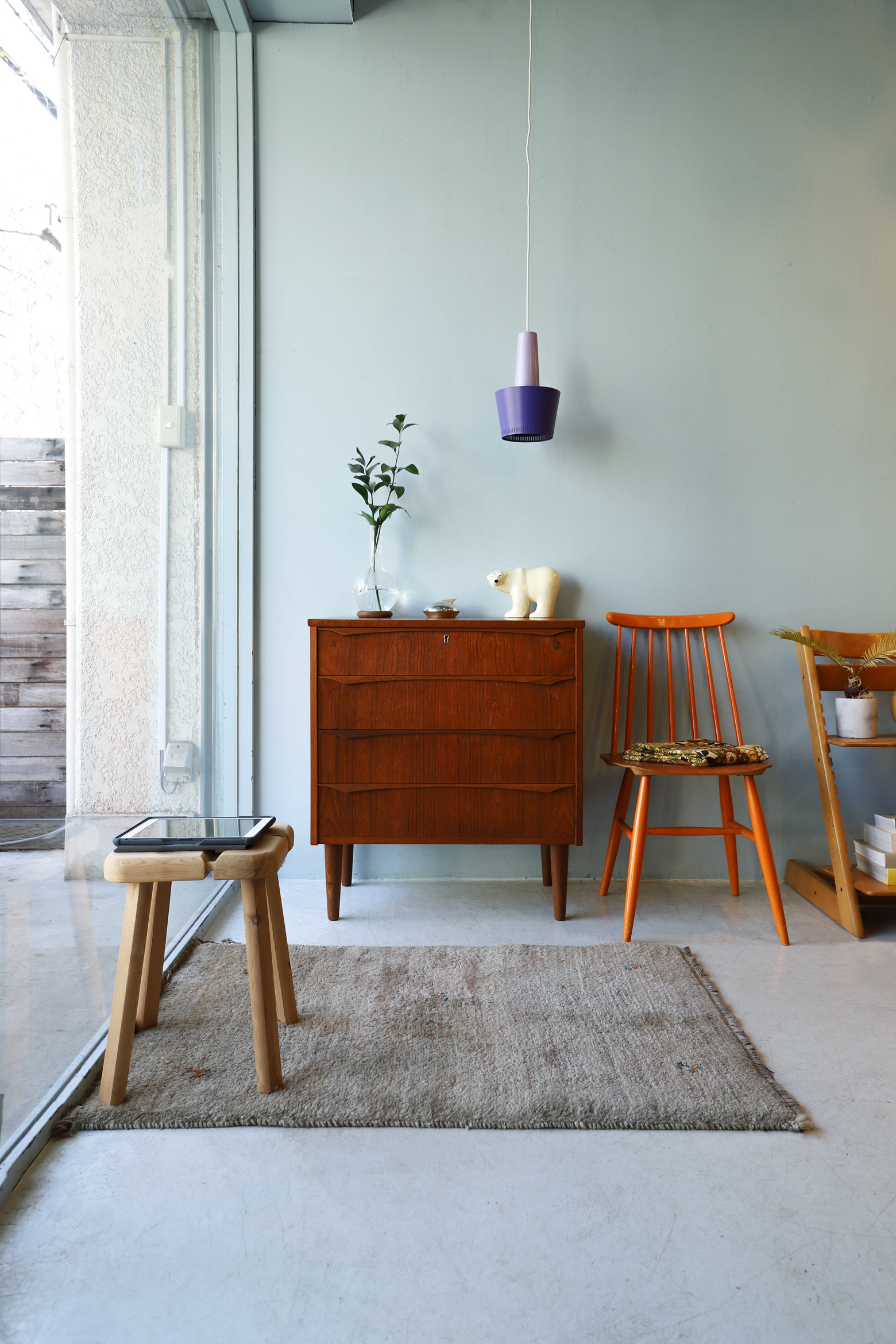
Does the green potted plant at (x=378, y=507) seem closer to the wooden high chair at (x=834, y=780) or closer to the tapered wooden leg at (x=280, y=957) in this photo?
the tapered wooden leg at (x=280, y=957)

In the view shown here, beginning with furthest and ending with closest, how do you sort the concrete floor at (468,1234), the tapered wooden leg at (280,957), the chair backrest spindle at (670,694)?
the chair backrest spindle at (670,694)
the tapered wooden leg at (280,957)
the concrete floor at (468,1234)

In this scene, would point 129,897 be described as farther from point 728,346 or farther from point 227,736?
point 728,346

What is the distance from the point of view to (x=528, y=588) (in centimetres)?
238

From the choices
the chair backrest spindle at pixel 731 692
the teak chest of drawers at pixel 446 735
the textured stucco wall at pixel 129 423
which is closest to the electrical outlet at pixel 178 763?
the textured stucco wall at pixel 129 423

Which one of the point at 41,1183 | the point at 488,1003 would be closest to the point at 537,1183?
the point at 488,1003

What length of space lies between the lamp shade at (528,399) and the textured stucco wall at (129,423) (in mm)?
876

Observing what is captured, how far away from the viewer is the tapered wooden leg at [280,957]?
1.41 m

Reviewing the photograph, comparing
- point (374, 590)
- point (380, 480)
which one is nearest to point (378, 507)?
point (380, 480)

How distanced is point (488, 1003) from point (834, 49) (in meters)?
2.89

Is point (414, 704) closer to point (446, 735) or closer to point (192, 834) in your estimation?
point (446, 735)

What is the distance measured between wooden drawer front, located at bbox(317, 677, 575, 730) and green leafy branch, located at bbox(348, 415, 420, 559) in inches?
18.1

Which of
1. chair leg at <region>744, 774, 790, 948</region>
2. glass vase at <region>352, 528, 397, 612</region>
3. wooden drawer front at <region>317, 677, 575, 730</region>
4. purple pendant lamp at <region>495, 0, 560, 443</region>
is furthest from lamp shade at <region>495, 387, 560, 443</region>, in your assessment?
chair leg at <region>744, 774, 790, 948</region>

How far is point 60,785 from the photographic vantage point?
1.29 metres

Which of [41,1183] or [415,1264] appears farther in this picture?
[41,1183]
